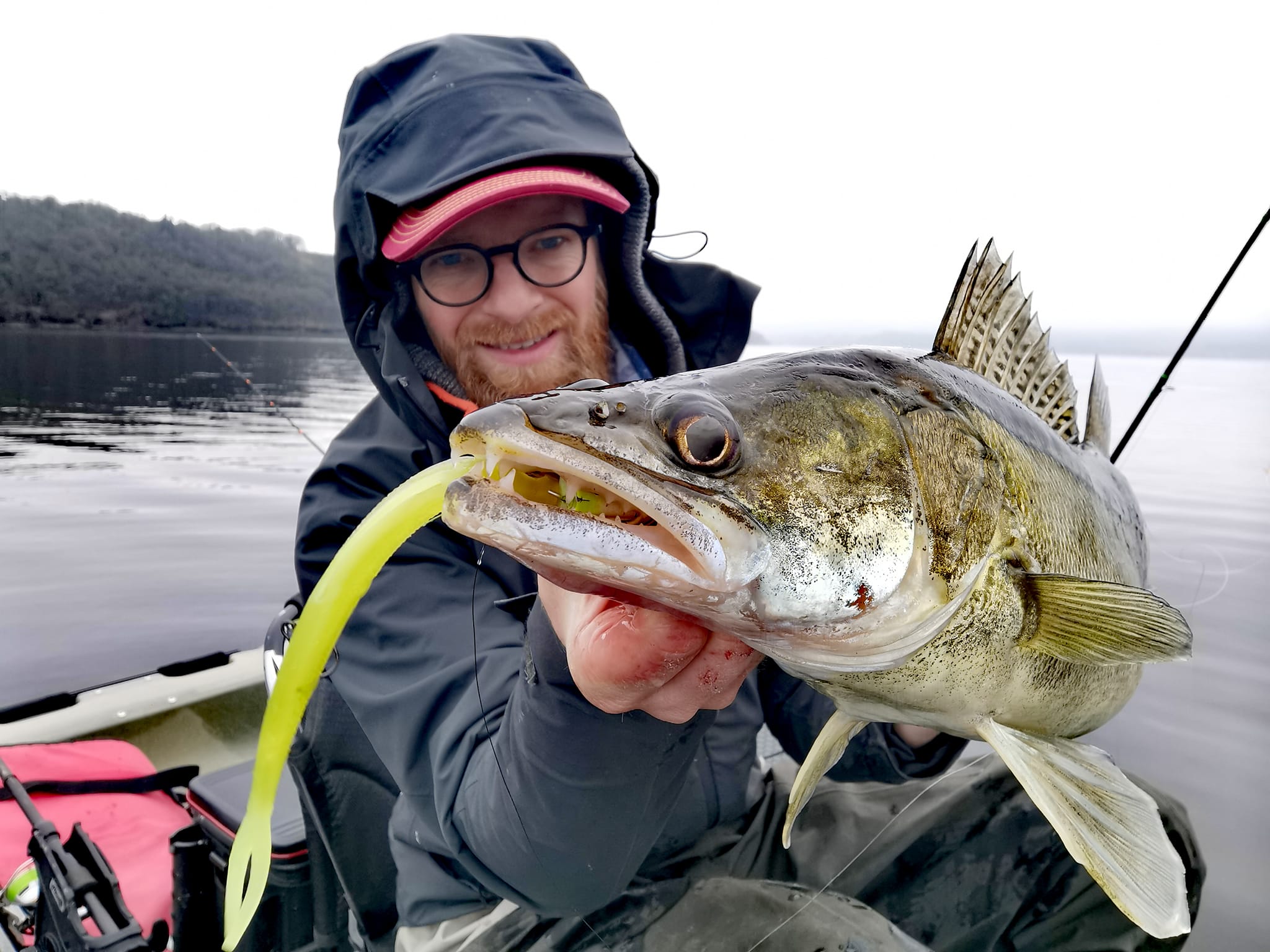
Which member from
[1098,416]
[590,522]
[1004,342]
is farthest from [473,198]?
[1098,416]

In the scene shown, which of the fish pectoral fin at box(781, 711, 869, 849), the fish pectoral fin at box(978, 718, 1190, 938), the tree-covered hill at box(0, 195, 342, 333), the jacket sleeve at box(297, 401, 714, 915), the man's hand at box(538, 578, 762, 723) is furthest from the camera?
the tree-covered hill at box(0, 195, 342, 333)

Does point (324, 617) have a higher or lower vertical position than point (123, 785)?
higher

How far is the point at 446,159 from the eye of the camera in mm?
2852

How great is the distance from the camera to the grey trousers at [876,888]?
2018 millimetres

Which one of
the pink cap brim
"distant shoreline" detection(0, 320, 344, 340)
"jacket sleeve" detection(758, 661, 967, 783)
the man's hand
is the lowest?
"distant shoreline" detection(0, 320, 344, 340)

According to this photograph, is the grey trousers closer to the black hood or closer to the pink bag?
the black hood

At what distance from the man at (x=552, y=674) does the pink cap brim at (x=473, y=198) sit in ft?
0.04

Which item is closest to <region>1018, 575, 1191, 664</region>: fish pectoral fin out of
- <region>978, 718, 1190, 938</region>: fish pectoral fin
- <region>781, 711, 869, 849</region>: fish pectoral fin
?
<region>978, 718, 1190, 938</region>: fish pectoral fin

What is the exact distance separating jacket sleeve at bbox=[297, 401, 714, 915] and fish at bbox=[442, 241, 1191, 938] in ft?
1.36

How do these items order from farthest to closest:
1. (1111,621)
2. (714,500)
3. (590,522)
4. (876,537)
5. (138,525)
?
(138,525) < (1111,621) < (876,537) < (714,500) < (590,522)

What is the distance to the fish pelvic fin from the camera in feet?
7.89

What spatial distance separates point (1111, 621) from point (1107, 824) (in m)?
0.41

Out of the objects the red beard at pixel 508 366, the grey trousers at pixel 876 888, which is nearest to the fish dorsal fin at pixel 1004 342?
the grey trousers at pixel 876 888

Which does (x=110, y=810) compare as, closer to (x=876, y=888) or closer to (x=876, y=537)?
(x=876, y=888)
